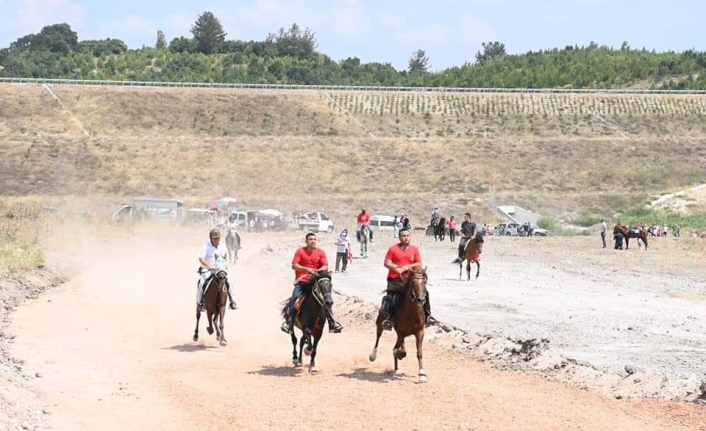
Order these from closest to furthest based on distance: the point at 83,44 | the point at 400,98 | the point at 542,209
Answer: the point at 542,209 < the point at 400,98 < the point at 83,44

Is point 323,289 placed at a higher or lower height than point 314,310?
higher

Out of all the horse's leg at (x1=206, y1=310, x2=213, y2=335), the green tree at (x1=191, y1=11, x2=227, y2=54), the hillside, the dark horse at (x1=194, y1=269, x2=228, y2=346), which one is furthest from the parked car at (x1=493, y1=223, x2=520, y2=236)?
the green tree at (x1=191, y1=11, x2=227, y2=54)

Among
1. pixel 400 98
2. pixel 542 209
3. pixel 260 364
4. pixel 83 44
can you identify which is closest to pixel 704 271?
pixel 260 364

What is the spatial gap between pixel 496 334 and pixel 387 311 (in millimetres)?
4513

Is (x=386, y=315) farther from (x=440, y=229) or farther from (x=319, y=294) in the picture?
(x=440, y=229)

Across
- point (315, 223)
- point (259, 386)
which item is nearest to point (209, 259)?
point (259, 386)

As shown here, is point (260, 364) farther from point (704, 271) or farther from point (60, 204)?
point (60, 204)

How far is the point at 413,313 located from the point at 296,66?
415ft

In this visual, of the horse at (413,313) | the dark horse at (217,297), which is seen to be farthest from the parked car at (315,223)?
the horse at (413,313)

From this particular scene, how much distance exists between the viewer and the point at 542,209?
8138cm

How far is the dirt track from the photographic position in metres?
13.3

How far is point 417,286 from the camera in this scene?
51.1 feet

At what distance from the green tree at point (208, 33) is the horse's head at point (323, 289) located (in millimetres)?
147214

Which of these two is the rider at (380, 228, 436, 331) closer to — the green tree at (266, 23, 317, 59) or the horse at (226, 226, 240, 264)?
the horse at (226, 226, 240, 264)
